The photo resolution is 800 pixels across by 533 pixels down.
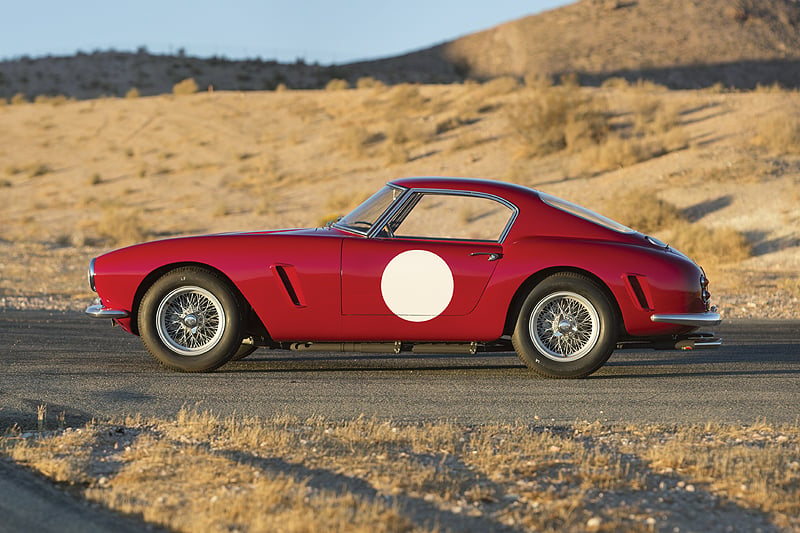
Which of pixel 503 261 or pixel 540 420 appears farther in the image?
pixel 503 261

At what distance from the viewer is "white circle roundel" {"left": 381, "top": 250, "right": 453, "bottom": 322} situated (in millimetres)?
7789

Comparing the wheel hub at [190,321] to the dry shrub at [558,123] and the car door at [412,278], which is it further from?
the dry shrub at [558,123]

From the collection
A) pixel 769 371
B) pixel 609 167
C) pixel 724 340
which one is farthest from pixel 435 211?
pixel 769 371

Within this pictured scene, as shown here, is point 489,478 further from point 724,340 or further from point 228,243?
point 724,340

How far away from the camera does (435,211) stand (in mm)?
31047

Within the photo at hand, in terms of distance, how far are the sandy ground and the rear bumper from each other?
320 inches

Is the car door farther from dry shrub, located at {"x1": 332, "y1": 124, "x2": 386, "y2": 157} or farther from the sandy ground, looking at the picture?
dry shrub, located at {"x1": 332, "y1": 124, "x2": 386, "y2": 157}

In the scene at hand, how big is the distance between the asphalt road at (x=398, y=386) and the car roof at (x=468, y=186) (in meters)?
1.56

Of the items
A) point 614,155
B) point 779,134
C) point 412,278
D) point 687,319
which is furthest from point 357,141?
point 687,319

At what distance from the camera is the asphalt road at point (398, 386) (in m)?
6.80

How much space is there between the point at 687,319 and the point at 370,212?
2730 millimetres

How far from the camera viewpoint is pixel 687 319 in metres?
7.91

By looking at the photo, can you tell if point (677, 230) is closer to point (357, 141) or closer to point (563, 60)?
point (357, 141)

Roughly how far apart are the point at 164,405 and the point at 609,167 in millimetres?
28278
